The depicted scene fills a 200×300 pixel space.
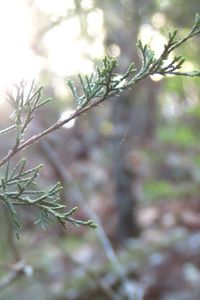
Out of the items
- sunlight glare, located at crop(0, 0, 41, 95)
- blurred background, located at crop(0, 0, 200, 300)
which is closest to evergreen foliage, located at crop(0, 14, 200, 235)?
blurred background, located at crop(0, 0, 200, 300)

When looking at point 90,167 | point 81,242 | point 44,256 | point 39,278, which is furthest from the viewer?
point 90,167

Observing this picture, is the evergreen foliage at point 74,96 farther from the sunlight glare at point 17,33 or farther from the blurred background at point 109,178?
the sunlight glare at point 17,33

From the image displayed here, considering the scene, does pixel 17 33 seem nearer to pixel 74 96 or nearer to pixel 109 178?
pixel 74 96

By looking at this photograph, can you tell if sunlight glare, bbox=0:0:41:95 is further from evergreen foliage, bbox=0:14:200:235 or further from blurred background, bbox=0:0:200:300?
evergreen foliage, bbox=0:14:200:235

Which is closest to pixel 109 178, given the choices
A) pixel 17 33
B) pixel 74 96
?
pixel 17 33

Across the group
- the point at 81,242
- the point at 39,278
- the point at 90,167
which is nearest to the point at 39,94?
the point at 39,278

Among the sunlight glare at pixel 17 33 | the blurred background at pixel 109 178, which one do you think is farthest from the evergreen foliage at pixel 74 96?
the sunlight glare at pixel 17 33

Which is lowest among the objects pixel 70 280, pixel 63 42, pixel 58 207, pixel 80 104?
pixel 58 207

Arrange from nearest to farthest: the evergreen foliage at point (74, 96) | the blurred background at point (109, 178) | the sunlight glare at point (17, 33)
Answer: the evergreen foliage at point (74, 96), the sunlight glare at point (17, 33), the blurred background at point (109, 178)

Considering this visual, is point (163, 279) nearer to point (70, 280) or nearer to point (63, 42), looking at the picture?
point (70, 280)
